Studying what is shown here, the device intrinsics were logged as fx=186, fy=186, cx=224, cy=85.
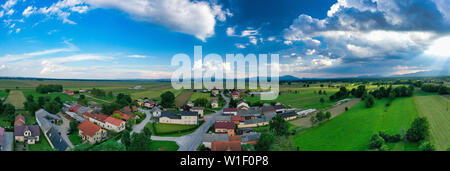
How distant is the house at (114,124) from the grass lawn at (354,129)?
26.3m

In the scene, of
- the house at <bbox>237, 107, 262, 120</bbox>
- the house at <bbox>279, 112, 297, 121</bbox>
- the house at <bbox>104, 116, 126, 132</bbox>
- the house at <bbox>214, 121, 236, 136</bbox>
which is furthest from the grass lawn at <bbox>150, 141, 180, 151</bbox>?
the house at <bbox>279, 112, 297, 121</bbox>

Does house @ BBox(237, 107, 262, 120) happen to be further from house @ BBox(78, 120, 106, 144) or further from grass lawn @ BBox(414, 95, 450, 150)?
grass lawn @ BBox(414, 95, 450, 150)

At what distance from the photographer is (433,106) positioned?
105ft

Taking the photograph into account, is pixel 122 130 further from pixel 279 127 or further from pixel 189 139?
pixel 279 127

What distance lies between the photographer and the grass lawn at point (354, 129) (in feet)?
71.1

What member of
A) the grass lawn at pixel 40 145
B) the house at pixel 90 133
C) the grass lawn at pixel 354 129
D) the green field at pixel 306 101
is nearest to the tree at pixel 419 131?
the grass lawn at pixel 354 129

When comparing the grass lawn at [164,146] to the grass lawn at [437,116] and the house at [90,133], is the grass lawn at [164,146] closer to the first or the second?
the house at [90,133]

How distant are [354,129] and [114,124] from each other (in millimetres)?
35805

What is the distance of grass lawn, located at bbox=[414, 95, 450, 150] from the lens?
19.4 m

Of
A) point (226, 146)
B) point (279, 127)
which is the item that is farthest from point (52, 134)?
point (279, 127)

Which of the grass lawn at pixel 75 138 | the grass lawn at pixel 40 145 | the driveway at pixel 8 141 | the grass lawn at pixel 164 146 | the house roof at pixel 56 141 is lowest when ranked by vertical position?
the grass lawn at pixel 164 146
